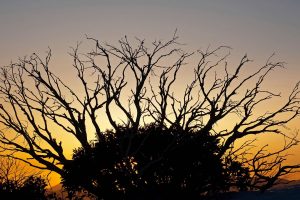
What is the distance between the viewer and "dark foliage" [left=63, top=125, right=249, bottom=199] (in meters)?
22.4

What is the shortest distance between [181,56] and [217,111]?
10.4 feet

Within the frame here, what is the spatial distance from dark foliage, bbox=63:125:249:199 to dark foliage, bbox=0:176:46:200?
10261mm

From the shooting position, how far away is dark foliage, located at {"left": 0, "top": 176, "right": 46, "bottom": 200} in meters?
35.2

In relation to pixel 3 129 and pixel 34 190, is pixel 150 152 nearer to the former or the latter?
pixel 3 129

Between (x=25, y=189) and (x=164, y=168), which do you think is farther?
(x=25, y=189)

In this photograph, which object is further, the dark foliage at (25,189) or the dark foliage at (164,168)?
the dark foliage at (25,189)

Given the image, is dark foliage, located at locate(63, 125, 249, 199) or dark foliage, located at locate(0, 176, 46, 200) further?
dark foliage, located at locate(0, 176, 46, 200)

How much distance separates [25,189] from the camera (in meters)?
36.3

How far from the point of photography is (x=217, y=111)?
69.7 ft

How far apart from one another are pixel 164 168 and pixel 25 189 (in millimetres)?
16576

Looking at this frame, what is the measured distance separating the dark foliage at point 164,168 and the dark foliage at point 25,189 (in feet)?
33.7

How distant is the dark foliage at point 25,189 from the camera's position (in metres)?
35.2

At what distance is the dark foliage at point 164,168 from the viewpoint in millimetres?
22447

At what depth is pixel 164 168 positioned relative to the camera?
2433 centimetres
